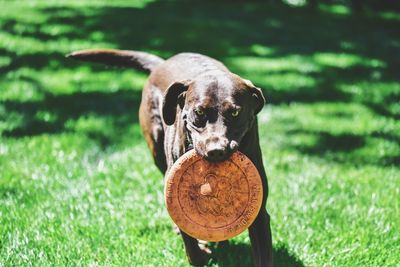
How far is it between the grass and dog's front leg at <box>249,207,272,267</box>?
1.44ft

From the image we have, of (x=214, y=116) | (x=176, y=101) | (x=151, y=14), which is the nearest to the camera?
(x=214, y=116)

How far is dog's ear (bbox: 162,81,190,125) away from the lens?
11.5ft

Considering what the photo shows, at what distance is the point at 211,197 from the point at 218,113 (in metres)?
0.53

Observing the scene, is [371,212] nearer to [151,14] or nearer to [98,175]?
[98,175]

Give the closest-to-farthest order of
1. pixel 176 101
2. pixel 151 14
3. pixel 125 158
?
1. pixel 176 101
2. pixel 125 158
3. pixel 151 14

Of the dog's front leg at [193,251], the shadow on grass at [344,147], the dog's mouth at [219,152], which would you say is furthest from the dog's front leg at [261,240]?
the shadow on grass at [344,147]

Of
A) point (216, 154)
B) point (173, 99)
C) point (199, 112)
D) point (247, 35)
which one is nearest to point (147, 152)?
point (173, 99)

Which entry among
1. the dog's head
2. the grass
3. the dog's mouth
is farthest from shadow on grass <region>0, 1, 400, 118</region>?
the dog's mouth

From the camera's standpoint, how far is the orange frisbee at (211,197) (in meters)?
3.29

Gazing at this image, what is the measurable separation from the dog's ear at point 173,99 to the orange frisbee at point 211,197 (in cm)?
40

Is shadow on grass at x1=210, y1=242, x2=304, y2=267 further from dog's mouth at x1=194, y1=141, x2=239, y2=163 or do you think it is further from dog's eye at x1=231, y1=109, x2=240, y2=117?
dog's eye at x1=231, y1=109, x2=240, y2=117

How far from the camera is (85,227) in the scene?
4180 millimetres

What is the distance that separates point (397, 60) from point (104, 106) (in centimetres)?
507

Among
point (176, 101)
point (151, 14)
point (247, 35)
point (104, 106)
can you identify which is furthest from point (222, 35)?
point (176, 101)
